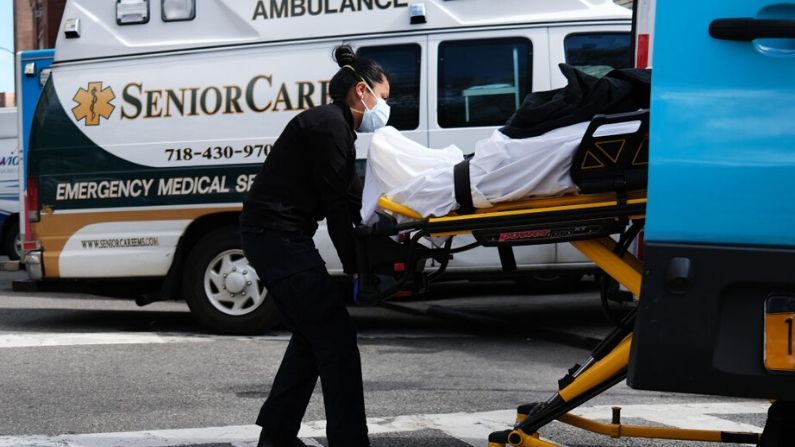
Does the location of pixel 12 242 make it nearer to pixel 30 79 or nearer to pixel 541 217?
pixel 30 79

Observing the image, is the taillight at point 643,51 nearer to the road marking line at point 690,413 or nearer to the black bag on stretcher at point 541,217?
the road marking line at point 690,413

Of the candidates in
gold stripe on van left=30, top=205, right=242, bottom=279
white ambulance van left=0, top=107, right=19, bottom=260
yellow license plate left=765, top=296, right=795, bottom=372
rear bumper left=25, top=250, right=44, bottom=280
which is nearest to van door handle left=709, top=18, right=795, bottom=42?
yellow license plate left=765, top=296, right=795, bottom=372

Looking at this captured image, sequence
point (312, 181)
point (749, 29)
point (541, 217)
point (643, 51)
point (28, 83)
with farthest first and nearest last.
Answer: point (28, 83), point (643, 51), point (312, 181), point (541, 217), point (749, 29)

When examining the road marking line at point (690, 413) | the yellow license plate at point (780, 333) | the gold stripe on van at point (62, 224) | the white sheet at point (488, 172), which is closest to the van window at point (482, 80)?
the gold stripe on van at point (62, 224)

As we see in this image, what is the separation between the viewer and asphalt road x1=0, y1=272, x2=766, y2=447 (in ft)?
18.3

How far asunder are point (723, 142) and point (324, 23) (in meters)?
6.15

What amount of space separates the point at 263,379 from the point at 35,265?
3.06 m

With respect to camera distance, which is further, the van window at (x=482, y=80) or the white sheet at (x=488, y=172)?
the van window at (x=482, y=80)

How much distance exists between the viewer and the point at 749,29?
311 centimetres

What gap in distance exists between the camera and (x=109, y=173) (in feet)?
30.3

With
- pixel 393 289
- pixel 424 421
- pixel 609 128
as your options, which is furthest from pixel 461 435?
pixel 609 128

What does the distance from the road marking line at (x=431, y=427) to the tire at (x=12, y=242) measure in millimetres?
13678

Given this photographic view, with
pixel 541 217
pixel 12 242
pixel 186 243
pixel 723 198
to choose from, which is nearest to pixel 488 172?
pixel 541 217

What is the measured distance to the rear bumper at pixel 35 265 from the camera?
30.9ft
